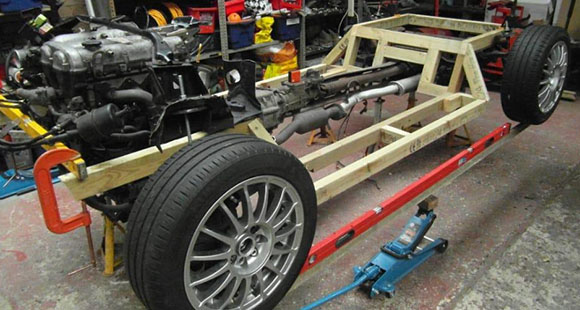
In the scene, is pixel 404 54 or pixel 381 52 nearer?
pixel 404 54

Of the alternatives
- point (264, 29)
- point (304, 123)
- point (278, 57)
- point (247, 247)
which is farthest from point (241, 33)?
point (247, 247)

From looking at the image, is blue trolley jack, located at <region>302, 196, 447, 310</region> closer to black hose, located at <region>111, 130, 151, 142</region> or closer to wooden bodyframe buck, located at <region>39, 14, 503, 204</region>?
wooden bodyframe buck, located at <region>39, 14, 503, 204</region>

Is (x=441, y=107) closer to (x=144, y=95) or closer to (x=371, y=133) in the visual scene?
(x=371, y=133)

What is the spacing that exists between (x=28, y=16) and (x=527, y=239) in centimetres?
352

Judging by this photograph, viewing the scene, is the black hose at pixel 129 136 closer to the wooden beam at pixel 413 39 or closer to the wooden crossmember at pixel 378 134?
the wooden crossmember at pixel 378 134

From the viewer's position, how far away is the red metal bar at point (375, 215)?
2.11m

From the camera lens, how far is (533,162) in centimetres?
395

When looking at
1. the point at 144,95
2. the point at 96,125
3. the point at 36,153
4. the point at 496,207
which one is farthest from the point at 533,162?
the point at 36,153

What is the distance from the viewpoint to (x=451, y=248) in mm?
2881

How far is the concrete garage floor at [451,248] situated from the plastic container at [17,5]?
159 cm

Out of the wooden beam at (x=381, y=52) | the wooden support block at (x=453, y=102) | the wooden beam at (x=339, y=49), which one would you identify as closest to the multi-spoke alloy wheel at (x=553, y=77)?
the wooden support block at (x=453, y=102)

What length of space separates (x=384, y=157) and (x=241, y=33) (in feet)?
11.3

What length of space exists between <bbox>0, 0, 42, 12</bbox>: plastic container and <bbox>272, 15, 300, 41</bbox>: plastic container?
2.82 metres

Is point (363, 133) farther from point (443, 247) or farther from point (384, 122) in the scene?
point (443, 247)
